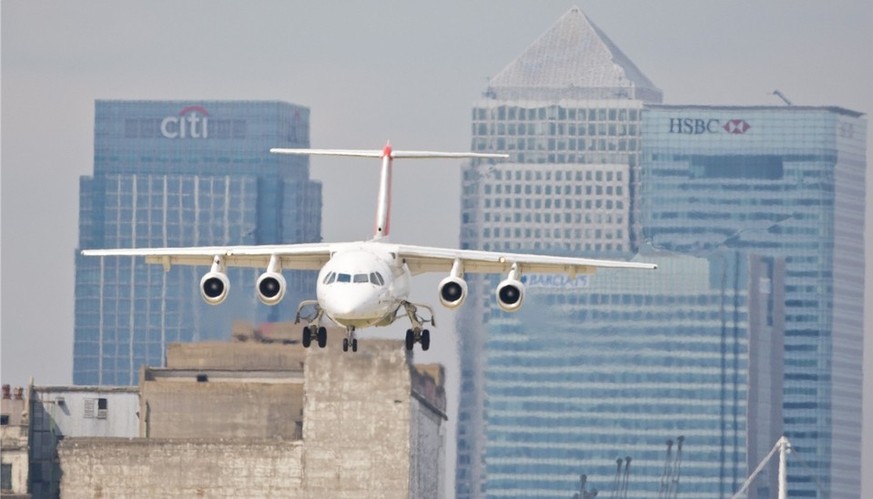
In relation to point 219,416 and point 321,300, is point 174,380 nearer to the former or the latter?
point 219,416

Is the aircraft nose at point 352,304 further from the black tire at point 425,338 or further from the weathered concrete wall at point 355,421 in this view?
the weathered concrete wall at point 355,421

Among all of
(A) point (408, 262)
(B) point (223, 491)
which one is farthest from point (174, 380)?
(A) point (408, 262)

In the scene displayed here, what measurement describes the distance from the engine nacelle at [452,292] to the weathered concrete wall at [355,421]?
81465 millimetres

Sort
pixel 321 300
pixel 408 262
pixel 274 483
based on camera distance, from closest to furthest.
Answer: pixel 321 300
pixel 408 262
pixel 274 483

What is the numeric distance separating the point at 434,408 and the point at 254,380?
Result: 11677 mm

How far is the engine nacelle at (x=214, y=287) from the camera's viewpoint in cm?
8688

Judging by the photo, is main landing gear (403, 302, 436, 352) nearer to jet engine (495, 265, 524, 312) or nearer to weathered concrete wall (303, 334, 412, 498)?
jet engine (495, 265, 524, 312)

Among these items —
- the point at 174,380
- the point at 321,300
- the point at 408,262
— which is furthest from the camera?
the point at 174,380

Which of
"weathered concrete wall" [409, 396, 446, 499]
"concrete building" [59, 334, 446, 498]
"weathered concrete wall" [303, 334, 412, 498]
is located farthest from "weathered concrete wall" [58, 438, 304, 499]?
"weathered concrete wall" [409, 396, 446, 499]

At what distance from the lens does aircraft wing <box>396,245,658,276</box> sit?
88.9m

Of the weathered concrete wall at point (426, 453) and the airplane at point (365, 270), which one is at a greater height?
the airplane at point (365, 270)

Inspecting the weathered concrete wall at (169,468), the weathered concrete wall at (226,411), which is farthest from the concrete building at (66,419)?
the weathered concrete wall at (226,411)

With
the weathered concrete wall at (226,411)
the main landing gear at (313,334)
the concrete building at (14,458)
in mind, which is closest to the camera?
the main landing gear at (313,334)

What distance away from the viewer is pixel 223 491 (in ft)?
556
